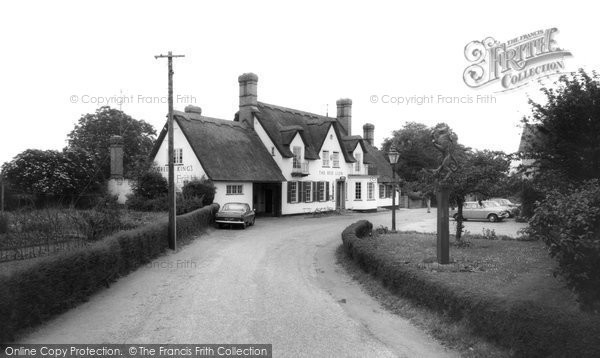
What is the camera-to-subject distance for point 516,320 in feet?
21.3

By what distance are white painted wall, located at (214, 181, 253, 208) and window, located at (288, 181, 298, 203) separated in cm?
459

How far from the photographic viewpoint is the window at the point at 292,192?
35.8 m

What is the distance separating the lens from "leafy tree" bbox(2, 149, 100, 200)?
31.2 metres

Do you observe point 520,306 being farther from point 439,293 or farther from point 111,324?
point 111,324

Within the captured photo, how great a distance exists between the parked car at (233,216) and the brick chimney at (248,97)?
39.9 feet

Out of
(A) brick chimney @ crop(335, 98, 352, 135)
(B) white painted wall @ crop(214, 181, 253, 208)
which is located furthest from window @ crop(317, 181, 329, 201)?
(A) brick chimney @ crop(335, 98, 352, 135)

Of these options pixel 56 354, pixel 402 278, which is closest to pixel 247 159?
pixel 402 278

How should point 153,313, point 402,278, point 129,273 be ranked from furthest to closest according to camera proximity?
point 129,273, point 402,278, point 153,313

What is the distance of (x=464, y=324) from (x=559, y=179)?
525 cm

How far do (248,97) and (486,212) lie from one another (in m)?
20.0

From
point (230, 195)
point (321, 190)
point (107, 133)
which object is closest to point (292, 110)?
point (321, 190)

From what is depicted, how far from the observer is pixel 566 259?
6090 millimetres

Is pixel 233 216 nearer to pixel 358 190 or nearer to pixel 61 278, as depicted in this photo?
pixel 61 278

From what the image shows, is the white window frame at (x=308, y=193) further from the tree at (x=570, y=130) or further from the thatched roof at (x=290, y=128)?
the tree at (x=570, y=130)
